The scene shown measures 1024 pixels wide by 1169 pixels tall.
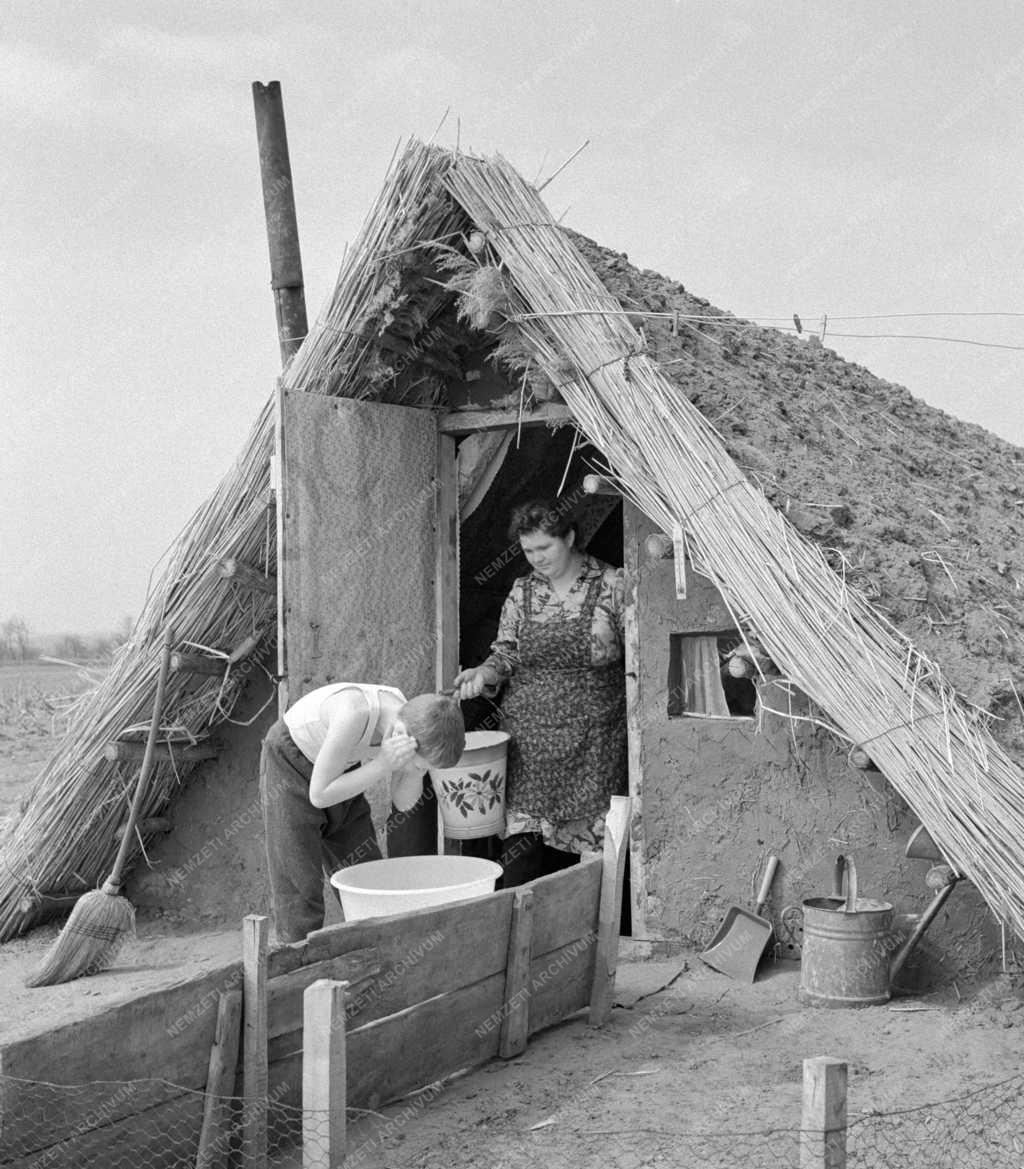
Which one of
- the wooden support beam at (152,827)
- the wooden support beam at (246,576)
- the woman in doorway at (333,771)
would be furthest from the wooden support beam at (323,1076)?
the wooden support beam at (152,827)

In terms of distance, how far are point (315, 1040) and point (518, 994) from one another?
119 cm

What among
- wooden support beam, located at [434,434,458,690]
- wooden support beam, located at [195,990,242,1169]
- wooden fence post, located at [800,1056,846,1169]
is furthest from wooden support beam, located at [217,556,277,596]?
wooden fence post, located at [800,1056,846,1169]

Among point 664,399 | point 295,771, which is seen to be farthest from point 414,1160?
point 664,399

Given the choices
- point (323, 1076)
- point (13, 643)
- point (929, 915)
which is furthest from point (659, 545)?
point (13, 643)

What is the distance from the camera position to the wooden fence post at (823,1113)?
244 centimetres

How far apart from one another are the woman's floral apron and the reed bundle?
706 millimetres

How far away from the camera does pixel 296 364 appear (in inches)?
209

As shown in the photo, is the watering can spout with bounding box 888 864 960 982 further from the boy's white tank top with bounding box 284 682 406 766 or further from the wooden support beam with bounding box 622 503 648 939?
the boy's white tank top with bounding box 284 682 406 766

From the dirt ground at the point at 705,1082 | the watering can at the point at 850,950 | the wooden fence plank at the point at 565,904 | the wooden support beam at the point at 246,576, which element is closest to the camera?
the dirt ground at the point at 705,1082

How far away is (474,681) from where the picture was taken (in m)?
5.40

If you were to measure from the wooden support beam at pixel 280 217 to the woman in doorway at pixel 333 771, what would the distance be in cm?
343

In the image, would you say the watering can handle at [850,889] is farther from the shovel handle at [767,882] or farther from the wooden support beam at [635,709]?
the wooden support beam at [635,709]

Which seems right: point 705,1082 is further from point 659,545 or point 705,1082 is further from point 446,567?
point 446,567

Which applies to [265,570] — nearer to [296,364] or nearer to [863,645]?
[296,364]
